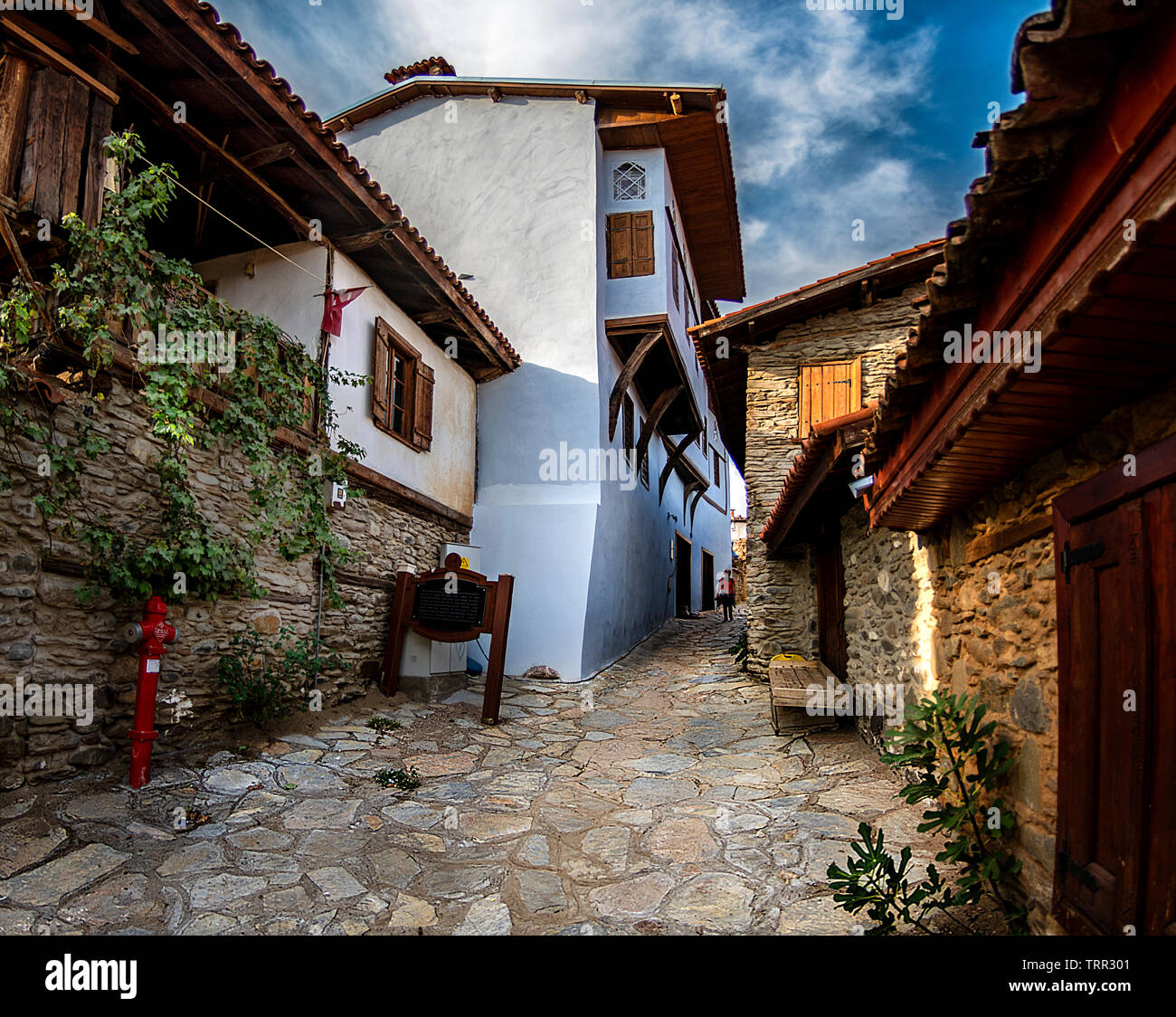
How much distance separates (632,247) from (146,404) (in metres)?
8.19

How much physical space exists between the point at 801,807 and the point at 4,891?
14.5ft

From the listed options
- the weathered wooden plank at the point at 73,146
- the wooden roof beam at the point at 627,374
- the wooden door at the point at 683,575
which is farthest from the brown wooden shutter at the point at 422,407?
the wooden door at the point at 683,575

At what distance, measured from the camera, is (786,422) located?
988 cm

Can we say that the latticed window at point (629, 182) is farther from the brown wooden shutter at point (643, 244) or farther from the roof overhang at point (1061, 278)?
the roof overhang at point (1061, 278)

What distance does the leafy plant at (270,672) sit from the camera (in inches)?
226

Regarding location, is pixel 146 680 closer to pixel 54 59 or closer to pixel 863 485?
pixel 54 59

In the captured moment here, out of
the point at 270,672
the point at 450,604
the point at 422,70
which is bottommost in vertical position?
the point at 270,672

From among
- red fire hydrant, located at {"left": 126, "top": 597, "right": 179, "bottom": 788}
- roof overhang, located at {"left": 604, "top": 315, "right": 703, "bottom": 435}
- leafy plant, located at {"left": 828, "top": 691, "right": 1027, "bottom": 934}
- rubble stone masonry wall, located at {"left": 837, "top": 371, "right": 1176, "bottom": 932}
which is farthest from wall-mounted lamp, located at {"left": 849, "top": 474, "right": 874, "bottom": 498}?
roof overhang, located at {"left": 604, "top": 315, "right": 703, "bottom": 435}

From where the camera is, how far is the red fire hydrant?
4.47 m

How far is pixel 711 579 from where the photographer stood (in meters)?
24.1

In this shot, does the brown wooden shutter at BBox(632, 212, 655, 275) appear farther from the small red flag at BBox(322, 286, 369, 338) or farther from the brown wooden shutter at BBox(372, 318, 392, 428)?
the small red flag at BBox(322, 286, 369, 338)

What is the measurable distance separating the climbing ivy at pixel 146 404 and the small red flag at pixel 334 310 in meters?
1.12

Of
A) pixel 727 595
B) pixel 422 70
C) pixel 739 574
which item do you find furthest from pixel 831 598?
pixel 739 574
